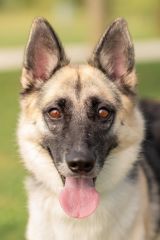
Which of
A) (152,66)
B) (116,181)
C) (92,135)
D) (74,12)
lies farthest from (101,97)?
(74,12)

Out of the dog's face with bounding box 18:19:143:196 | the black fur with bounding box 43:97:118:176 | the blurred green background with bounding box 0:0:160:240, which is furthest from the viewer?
the blurred green background with bounding box 0:0:160:240

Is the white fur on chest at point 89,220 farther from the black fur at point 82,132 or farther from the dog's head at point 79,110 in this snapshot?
the black fur at point 82,132

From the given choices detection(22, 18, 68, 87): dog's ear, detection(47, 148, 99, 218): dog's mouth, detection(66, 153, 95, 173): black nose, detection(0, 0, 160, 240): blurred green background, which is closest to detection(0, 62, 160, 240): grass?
detection(0, 0, 160, 240): blurred green background

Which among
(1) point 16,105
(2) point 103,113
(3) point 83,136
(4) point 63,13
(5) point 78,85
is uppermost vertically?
(4) point 63,13

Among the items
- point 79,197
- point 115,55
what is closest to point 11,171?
point 115,55

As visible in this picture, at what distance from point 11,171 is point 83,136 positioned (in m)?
3.72

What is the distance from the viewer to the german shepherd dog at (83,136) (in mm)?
4883

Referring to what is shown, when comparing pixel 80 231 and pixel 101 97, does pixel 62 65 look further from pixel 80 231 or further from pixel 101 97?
pixel 80 231

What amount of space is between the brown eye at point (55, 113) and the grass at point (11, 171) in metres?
0.58

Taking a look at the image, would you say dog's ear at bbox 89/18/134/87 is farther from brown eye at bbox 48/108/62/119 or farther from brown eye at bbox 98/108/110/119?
brown eye at bbox 48/108/62/119

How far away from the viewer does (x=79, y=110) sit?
4898mm

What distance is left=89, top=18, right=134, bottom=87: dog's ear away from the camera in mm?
5223

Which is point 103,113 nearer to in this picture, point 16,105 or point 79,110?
point 79,110

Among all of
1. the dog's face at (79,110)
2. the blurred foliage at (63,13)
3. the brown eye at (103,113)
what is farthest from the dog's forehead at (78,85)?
the blurred foliage at (63,13)
